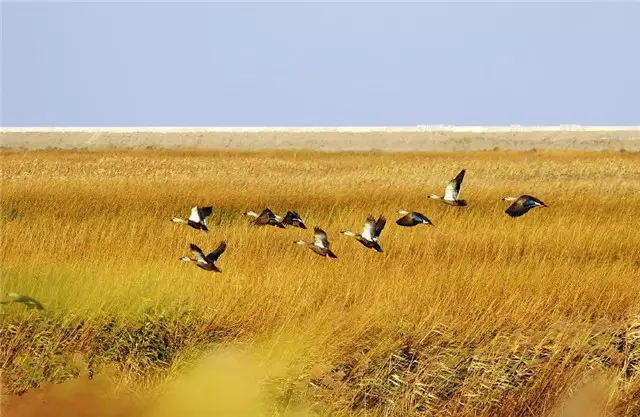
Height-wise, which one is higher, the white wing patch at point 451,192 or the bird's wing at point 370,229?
the white wing patch at point 451,192

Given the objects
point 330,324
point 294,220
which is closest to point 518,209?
point 294,220

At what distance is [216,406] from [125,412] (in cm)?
61

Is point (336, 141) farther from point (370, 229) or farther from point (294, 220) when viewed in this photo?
point (370, 229)

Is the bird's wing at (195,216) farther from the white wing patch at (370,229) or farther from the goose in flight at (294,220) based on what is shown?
the white wing patch at (370,229)

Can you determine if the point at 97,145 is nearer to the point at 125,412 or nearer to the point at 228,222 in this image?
the point at 228,222

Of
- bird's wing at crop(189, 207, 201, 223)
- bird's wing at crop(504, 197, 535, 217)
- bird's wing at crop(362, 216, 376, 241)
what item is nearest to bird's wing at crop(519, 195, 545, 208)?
bird's wing at crop(504, 197, 535, 217)

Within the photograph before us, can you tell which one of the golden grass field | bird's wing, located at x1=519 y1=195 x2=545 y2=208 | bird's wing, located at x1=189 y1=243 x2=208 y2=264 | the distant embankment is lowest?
the distant embankment

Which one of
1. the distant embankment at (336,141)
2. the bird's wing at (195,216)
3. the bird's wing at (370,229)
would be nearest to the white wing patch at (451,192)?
the bird's wing at (370,229)

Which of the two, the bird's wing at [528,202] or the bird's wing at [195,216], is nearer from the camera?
the bird's wing at [528,202]

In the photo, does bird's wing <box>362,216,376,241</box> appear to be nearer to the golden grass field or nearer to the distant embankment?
the golden grass field

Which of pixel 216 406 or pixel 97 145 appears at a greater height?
pixel 216 406

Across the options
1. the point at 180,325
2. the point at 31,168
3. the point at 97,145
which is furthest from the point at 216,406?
the point at 97,145

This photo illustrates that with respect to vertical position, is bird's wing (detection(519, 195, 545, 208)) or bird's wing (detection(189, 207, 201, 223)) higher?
bird's wing (detection(519, 195, 545, 208))

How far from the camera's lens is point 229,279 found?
27.2 feet
